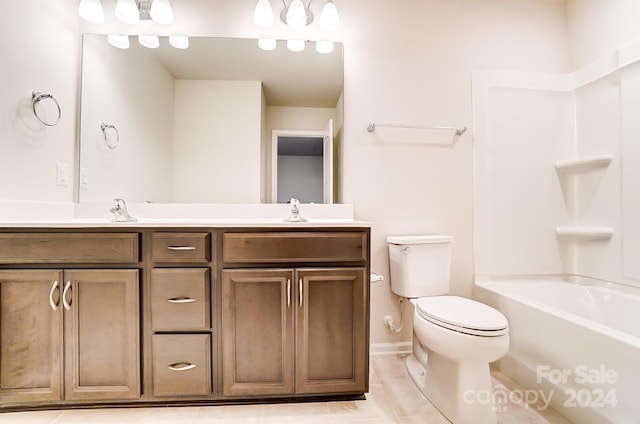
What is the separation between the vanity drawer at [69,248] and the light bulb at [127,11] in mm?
1337

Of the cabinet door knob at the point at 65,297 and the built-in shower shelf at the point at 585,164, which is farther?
the built-in shower shelf at the point at 585,164

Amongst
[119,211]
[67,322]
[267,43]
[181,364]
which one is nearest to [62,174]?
[119,211]

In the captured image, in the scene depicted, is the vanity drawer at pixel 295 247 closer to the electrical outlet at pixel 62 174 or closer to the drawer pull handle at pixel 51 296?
the drawer pull handle at pixel 51 296

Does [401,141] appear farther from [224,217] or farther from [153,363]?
[153,363]

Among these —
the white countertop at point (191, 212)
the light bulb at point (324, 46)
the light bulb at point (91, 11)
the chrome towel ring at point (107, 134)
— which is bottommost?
the white countertop at point (191, 212)

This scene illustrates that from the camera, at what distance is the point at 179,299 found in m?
1.21

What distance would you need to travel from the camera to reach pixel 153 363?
3.93 feet

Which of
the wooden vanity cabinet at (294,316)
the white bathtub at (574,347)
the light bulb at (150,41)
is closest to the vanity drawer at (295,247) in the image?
the wooden vanity cabinet at (294,316)

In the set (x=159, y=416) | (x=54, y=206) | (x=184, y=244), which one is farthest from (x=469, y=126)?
(x=54, y=206)

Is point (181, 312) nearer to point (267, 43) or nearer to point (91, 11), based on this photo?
point (267, 43)

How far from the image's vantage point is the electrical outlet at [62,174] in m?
1.53

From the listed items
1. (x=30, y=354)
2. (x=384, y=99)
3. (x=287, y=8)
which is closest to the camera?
(x=30, y=354)

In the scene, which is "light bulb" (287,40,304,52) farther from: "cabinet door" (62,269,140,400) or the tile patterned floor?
the tile patterned floor

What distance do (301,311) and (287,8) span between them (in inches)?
70.9
